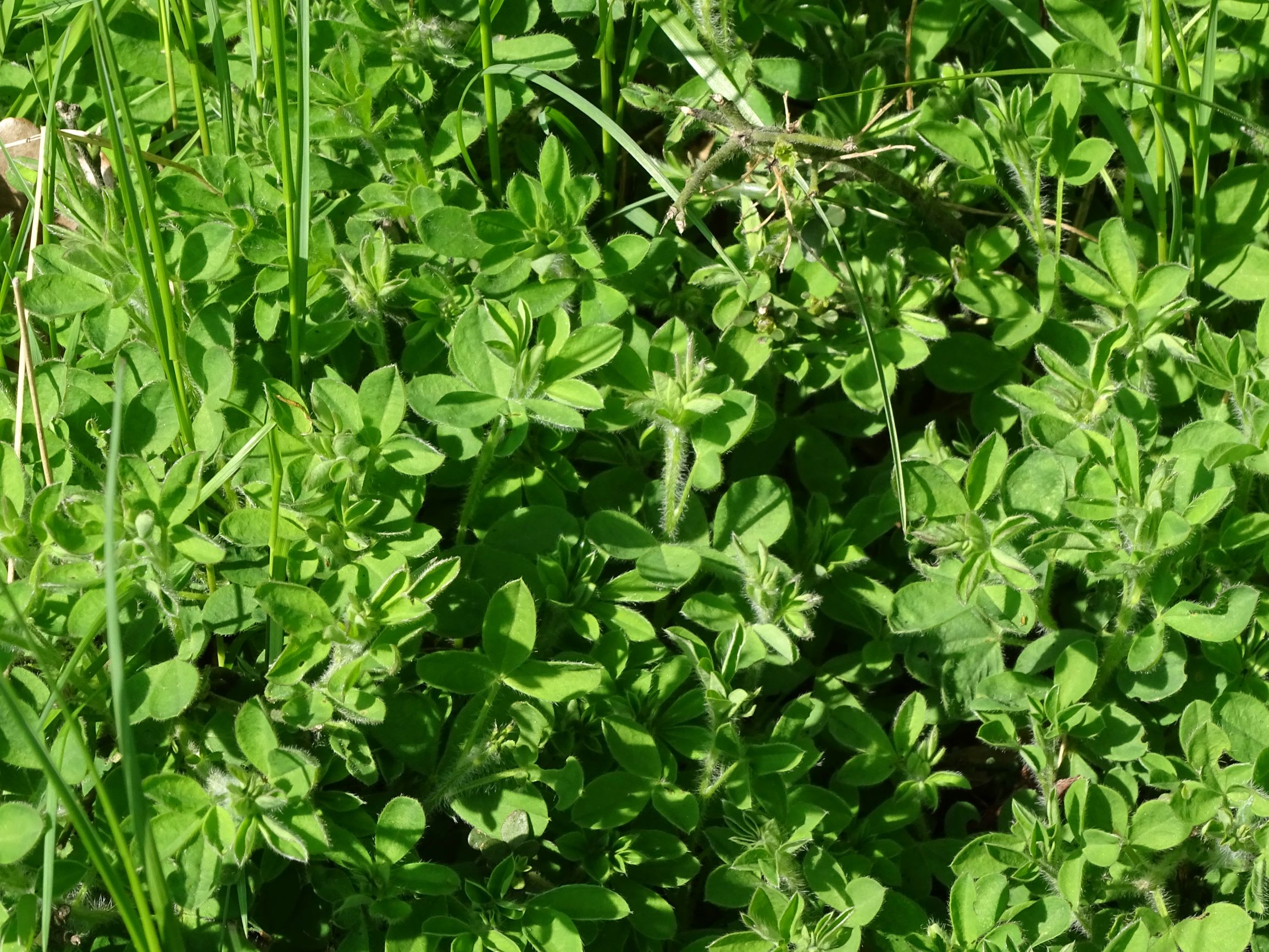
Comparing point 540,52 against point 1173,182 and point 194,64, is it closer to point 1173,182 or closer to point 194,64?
point 194,64

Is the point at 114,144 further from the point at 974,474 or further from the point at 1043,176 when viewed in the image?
the point at 1043,176

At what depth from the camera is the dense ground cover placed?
2.55m

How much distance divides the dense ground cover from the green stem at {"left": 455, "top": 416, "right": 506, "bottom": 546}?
0.05 feet

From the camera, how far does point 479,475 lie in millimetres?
2891

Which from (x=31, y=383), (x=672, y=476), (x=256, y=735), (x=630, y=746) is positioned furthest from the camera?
(x=672, y=476)

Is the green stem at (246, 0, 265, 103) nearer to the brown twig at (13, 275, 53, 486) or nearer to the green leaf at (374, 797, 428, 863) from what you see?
the brown twig at (13, 275, 53, 486)

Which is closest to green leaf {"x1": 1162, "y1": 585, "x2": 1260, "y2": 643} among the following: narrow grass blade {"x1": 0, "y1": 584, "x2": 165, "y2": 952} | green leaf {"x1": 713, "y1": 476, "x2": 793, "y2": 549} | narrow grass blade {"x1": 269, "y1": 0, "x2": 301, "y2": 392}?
green leaf {"x1": 713, "y1": 476, "x2": 793, "y2": 549}

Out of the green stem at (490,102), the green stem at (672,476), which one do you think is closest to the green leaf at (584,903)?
the green stem at (672,476)

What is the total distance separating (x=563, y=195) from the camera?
9.97 feet

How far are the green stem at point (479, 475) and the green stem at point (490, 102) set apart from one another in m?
0.78

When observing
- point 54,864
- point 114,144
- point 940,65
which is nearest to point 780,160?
point 940,65

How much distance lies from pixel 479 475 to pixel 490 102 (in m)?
1.00

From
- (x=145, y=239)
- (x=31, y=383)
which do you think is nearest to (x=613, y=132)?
(x=145, y=239)

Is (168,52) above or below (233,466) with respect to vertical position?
above
